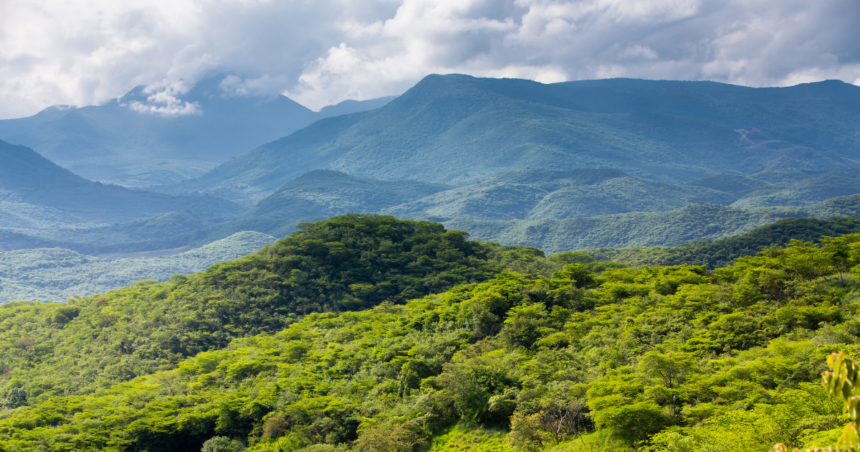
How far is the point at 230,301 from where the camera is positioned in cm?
5091

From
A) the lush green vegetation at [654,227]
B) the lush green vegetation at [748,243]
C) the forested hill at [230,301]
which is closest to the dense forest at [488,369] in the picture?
the forested hill at [230,301]

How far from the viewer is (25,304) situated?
5878 centimetres

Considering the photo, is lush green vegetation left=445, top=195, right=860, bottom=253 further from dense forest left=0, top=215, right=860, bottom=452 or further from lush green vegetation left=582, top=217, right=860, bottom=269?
dense forest left=0, top=215, right=860, bottom=452

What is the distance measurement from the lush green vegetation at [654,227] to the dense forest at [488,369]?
461 feet

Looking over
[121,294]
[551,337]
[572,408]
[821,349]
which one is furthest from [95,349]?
[821,349]

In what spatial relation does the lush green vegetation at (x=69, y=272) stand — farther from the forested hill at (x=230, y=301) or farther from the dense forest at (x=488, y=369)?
the dense forest at (x=488, y=369)

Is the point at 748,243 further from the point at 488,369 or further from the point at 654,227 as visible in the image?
the point at 654,227

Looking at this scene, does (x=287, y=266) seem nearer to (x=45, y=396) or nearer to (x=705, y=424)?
(x=45, y=396)

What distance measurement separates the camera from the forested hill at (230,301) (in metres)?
43.8

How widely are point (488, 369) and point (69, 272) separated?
19953cm

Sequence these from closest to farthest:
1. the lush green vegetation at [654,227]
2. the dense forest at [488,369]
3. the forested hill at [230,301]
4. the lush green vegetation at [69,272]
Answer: the dense forest at [488,369] < the forested hill at [230,301] < the lush green vegetation at [654,227] < the lush green vegetation at [69,272]

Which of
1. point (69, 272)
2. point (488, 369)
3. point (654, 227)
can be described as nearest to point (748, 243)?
point (488, 369)

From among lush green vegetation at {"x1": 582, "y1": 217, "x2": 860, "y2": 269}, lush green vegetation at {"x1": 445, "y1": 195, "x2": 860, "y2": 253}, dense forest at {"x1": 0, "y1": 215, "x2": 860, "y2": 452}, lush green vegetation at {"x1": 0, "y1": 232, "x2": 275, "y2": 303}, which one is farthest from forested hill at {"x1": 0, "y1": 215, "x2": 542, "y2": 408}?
lush green vegetation at {"x1": 0, "y1": 232, "x2": 275, "y2": 303}

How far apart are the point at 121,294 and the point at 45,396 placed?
20112mm
